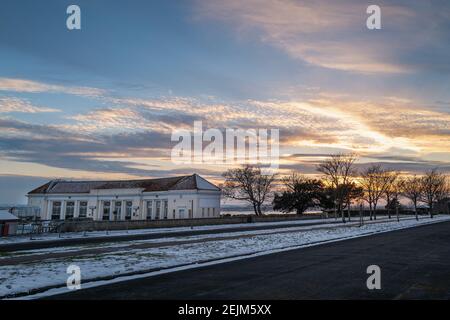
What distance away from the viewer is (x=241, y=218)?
61500mm

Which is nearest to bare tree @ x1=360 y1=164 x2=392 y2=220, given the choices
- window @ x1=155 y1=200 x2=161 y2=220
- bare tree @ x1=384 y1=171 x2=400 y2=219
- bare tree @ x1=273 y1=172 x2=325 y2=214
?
bare tree @ x1=384 y1=171 x2=400 y2=219

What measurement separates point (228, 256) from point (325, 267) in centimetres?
458

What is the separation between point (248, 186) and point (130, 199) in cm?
2801

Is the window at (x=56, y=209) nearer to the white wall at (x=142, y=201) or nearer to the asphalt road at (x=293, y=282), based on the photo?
the white wall at (x=142, y=201)

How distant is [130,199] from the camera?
91.5 meters

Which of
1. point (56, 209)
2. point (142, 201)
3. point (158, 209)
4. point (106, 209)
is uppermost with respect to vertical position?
point (142, 201)

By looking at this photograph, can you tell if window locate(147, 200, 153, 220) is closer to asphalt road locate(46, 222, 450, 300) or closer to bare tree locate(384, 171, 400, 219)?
bare tree locate(384, 171, 400, 219)

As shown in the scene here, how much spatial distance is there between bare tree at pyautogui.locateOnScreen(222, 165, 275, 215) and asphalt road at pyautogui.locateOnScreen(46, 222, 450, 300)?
74823 millimetres

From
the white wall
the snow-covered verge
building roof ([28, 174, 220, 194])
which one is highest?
building roof ([28, 174, 220, 194])

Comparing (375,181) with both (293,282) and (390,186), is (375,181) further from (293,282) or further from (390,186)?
(293,282)

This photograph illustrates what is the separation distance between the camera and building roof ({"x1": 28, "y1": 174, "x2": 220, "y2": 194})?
85.1m

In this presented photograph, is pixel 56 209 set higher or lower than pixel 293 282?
higher

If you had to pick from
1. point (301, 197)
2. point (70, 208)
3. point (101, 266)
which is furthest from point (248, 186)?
point (101, 266)
